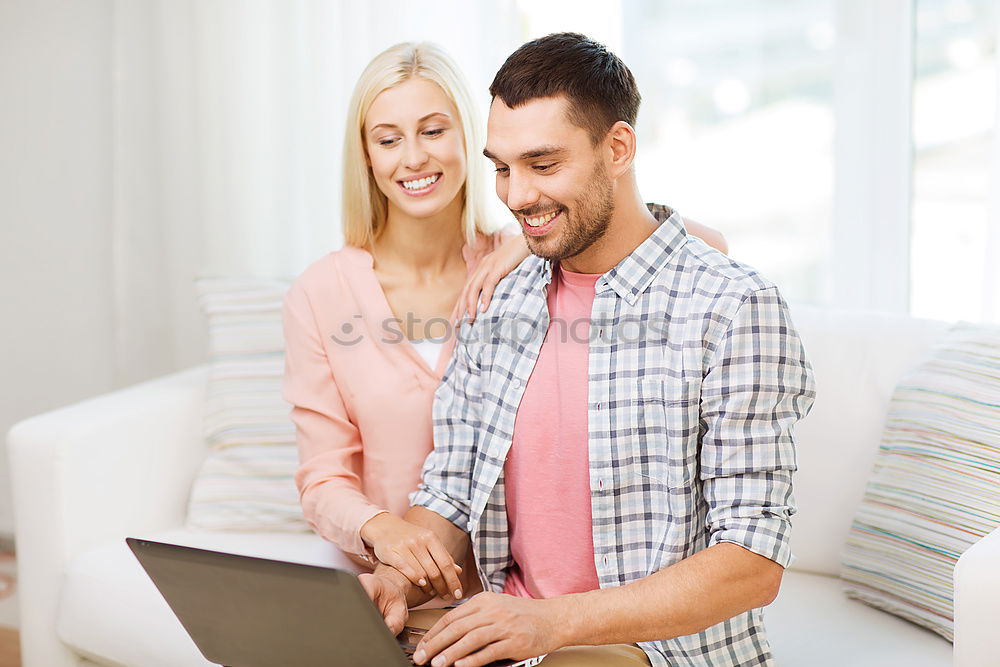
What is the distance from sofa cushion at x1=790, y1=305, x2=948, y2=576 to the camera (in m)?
1.84

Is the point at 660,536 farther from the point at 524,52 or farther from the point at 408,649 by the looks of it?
the point at 524,52

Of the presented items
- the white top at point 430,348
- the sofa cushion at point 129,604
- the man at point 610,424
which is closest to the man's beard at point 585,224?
the man at point 610,424

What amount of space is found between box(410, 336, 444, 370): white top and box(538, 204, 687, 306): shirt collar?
1.42 ft

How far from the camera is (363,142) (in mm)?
1786

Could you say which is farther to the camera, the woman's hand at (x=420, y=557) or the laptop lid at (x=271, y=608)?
the woman's hand at (x=420, y=557)

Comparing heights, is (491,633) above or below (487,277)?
below

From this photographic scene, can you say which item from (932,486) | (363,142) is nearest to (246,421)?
(363,142)

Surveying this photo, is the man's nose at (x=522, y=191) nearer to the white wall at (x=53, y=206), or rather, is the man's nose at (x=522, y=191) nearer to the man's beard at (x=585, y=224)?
the man's beard at (x=585, y=224)

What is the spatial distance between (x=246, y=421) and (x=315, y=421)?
46cm

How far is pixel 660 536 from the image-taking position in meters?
1.40

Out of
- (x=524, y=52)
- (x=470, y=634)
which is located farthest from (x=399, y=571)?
(x=524, y=52)

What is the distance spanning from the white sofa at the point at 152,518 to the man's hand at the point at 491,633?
0.51 meters

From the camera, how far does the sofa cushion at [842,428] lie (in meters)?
1.84

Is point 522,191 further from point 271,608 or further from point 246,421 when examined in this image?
point 246,421
